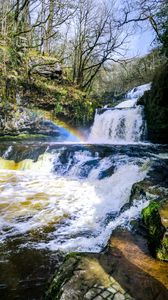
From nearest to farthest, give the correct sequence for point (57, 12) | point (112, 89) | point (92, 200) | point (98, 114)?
1. point (92, 200)
2. point (98, 114)
3. point (57, 12)
4. point (112, 89)

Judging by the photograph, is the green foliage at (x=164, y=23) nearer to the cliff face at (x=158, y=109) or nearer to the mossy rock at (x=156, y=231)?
the cliff face at (x=158, y=109)

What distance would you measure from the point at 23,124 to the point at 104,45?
9.75m

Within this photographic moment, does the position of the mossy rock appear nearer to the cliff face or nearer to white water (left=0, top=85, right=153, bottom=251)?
white water (left=0, top=85, right=153, bottom=251)

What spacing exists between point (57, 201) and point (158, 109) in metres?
7.29

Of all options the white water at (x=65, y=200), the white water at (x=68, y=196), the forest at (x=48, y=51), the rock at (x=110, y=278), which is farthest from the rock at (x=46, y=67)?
the rock at (x=110, y=278)

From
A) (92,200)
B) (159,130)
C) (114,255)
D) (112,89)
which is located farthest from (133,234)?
(112,89)

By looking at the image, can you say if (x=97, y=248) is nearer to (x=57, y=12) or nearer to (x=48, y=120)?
(x=48, y=120)

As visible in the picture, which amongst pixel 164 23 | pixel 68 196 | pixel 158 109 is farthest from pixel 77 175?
pixel 164 23

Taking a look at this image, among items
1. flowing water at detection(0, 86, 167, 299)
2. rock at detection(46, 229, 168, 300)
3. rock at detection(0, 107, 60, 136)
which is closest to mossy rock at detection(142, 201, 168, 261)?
rock at detection(46, 229, 168, 300)

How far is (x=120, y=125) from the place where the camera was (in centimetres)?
1320

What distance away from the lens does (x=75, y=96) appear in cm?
1627

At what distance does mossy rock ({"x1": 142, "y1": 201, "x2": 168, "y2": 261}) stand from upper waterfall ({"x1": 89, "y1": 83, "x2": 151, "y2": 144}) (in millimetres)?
8904

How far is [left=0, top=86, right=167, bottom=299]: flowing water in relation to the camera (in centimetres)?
362

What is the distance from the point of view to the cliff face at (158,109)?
11344 millimetres
